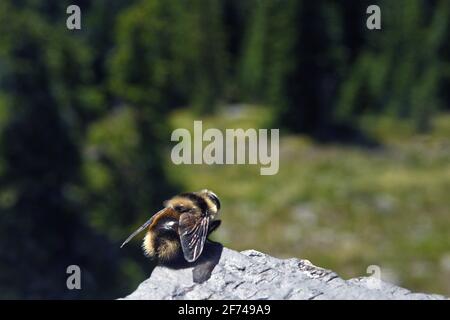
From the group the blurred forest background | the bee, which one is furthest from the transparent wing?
the blurred forest background

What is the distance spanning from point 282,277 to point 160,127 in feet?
126

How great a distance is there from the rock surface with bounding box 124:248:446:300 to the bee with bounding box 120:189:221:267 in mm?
182

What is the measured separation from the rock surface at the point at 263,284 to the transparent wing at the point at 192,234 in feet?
0.53

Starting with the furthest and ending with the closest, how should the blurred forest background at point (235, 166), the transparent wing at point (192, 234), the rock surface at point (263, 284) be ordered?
the blurred forest background at point (235, 166)
the transparent wing at point (192, 234)
the rock surface at point (263, 284)

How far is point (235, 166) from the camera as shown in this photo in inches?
2201

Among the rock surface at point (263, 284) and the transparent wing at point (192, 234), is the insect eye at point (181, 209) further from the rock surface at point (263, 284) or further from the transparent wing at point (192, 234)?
the rock surface at point (263, 284)

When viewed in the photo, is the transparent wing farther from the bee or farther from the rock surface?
the rock surface

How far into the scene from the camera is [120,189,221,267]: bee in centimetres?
668

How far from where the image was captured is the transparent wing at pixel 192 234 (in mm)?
6590

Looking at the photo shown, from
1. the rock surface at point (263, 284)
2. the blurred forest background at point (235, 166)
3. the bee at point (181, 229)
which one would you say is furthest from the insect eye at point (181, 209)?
the blurred forest background at point (235, 166)

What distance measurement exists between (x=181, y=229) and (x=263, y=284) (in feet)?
3.01

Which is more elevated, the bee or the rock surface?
the bee

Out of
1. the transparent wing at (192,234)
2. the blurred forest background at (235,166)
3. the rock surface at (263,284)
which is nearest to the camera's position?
the rock surface at (263,284)

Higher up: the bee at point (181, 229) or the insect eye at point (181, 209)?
the insect eye at point (181, 209)
